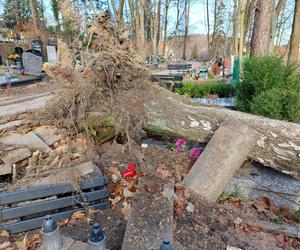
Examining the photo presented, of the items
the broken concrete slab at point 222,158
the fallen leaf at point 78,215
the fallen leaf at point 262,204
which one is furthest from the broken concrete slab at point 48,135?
the fallen leaf at point 262,204

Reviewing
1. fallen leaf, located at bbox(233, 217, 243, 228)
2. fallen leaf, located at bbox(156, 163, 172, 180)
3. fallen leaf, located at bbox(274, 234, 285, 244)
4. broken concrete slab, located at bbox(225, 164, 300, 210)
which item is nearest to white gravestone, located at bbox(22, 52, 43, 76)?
fallen leaf, located at bbox(156, 163, 172, 180)

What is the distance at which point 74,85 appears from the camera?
3.22m

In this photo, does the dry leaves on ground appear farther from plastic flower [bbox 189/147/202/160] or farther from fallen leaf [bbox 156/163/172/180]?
plastic flower [bbox 189/147/202/160]

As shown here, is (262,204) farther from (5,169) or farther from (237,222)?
(5,169)

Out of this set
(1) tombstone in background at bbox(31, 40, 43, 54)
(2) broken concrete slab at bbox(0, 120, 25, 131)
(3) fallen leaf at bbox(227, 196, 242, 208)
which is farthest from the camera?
(1) tombstone in background at bbox(31, 40, 43, 54)

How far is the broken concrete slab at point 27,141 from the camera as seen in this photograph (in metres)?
2.97

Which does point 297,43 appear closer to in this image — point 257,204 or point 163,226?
point 257,204

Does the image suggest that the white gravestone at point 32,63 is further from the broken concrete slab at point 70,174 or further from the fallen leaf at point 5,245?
the fallen leaf at point 5,245

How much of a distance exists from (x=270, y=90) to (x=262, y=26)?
3.48 m

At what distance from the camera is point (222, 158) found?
2730mm

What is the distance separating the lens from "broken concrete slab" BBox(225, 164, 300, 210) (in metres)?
2.97

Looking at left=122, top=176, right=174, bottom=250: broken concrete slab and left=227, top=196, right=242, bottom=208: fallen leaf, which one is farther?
left=227, top=196, right=242, bottom=208: fallen leaf

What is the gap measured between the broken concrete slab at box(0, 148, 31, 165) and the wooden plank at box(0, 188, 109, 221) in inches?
26.0

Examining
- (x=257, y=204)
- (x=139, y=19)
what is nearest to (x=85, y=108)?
(x=257, y=204)
